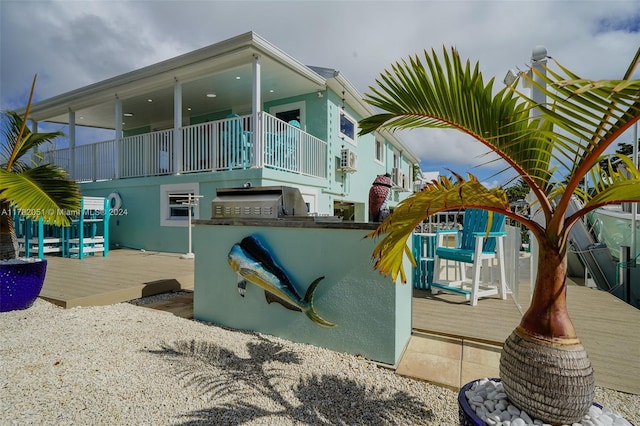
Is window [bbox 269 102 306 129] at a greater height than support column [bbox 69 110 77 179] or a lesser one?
greater


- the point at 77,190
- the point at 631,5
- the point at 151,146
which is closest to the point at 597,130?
the point at 631,5

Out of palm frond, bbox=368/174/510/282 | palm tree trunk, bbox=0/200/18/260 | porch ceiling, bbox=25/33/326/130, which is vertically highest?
porch ceiling, bbox=25/33/326/130

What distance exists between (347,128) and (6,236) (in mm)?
8878

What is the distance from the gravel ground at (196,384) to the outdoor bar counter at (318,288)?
0.15 meters

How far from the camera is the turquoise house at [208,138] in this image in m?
6.99

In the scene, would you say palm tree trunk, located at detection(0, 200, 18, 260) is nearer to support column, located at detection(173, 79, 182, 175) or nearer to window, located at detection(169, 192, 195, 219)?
window, located at detection(169, 192, 195, 219)

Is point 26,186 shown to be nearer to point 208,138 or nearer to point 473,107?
point 473,107

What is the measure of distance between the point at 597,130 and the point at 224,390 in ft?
8.47

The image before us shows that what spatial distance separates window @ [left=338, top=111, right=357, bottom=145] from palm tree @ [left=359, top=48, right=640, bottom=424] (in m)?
8.43

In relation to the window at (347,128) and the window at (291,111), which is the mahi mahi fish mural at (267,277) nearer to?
the window at (291,111)

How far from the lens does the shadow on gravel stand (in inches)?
73.4

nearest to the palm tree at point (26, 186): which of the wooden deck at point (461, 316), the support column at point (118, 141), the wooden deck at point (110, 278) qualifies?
the wooden deck at point (110, 278)

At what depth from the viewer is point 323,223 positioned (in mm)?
2672

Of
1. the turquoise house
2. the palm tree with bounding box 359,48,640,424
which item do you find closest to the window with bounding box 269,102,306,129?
the turquoise house
